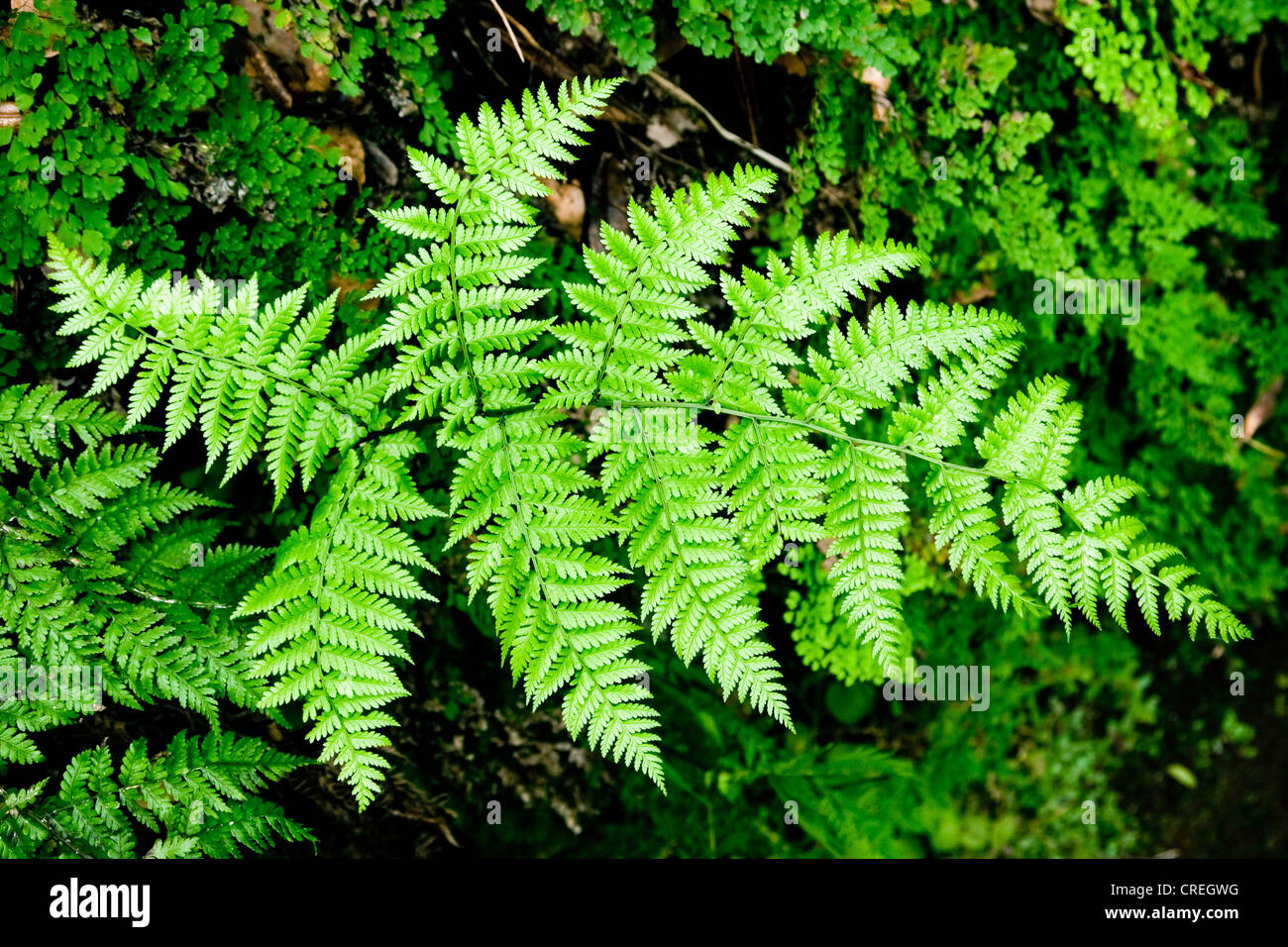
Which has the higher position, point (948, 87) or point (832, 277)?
point (948, 87)

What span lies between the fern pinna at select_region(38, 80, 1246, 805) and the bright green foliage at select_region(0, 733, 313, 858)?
42cm

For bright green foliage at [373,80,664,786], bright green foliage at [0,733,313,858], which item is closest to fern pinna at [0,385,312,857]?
bright green foliage at [0,733,313,858]

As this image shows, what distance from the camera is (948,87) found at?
10.4ft

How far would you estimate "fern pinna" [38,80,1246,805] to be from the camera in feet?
7.25

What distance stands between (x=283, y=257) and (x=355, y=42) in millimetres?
717

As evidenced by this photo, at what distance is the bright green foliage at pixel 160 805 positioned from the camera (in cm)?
239

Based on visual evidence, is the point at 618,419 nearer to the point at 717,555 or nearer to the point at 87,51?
the point at 717,555

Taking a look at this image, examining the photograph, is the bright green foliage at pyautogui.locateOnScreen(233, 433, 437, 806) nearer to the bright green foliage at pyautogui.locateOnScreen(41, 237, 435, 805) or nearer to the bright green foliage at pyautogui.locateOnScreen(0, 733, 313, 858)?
the bright green foliage at pyautogui.locateOnScreen(41, 237, 435, 805)

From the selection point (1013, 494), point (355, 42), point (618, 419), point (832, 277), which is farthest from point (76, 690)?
point (1013, 494)

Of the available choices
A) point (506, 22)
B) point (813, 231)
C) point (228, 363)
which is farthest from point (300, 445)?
point (813, 231)

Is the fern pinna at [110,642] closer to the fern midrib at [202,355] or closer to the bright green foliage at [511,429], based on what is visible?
the fern midrib at [202,355]

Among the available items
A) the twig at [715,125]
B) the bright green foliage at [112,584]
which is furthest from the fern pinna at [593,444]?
the twig at [715,125]

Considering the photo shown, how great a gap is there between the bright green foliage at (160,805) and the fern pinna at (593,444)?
1.39 ft

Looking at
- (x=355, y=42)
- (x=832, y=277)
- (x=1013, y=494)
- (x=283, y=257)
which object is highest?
(x=355, y=42)
